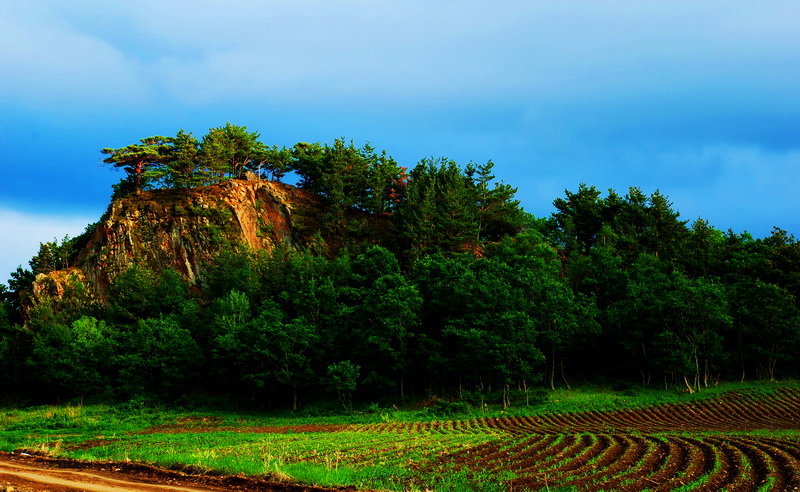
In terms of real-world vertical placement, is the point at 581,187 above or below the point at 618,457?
above

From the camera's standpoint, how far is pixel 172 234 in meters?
70.6

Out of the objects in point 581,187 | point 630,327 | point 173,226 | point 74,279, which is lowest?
point 630,327

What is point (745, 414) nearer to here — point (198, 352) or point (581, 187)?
point (198, 352)

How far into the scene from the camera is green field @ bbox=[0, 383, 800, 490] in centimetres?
1627

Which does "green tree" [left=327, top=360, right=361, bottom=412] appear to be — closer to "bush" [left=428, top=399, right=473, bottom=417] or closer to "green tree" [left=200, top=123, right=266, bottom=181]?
"bush" [left=428, top=399, right=473, bottom=417]

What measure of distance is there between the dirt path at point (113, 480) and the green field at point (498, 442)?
86cm

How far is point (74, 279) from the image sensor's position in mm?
69188

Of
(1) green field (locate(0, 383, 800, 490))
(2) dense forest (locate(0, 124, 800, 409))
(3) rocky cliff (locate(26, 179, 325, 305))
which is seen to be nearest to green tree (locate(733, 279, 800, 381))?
(2) dense forest (locate(0, 124, 800, 409))

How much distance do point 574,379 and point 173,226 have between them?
167 feet

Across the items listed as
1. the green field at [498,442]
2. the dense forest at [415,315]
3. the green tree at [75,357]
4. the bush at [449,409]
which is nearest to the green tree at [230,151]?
the dense forest at [415,315]

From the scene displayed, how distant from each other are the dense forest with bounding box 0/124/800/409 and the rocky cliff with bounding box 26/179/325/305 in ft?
6.73

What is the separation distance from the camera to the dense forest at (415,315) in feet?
161

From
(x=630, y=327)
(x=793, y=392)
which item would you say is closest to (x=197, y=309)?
(x=630, y=327)

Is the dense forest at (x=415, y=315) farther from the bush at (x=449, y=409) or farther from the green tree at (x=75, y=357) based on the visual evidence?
the bush at (x=449, y=409)
